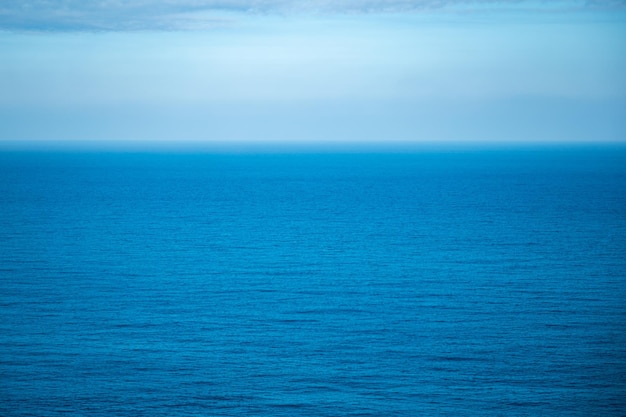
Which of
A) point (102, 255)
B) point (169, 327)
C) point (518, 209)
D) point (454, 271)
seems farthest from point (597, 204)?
point (169, 327)

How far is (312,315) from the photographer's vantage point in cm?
4225

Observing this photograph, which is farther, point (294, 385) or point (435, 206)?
point (435, 206)

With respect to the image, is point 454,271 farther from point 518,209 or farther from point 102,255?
point 518,209

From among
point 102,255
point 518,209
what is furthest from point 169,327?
point 518,209

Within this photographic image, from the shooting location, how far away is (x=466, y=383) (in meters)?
32.0

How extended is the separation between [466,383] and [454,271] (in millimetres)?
22309

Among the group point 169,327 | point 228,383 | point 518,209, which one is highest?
point 518,209

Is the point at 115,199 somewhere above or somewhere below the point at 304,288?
above

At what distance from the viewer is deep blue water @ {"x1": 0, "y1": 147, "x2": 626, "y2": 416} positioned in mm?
30812

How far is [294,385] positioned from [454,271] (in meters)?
24.8

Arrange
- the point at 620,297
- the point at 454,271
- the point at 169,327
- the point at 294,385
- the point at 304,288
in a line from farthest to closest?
the point at 454,271, the point at 304,288, the point at 620,297, the point at 169,327, the point at 294,385

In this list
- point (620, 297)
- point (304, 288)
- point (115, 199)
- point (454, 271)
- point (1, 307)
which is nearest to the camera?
point (1, 307)

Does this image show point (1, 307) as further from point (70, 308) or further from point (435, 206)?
point (435, 206)

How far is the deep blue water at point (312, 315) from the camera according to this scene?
30.8 meters
